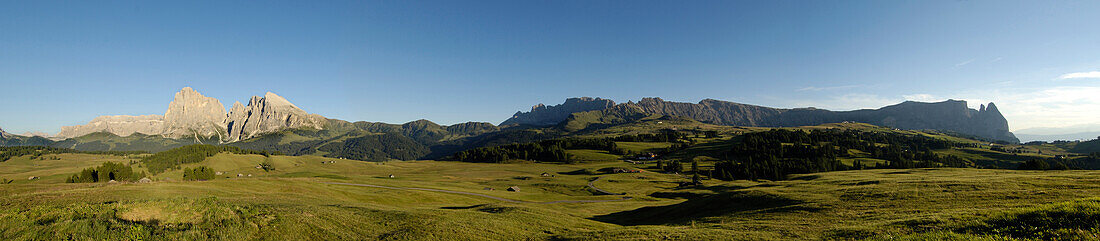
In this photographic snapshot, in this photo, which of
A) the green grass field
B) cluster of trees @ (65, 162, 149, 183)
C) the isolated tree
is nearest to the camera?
the green grass field

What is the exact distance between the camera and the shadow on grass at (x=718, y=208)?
121 feet

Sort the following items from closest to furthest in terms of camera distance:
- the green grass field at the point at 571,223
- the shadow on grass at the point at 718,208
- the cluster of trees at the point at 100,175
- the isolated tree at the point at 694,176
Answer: the green grass field at the point at 571,223 → the shadow on grass at the point at 718,208 → the cluster of trees at the point at 100,175 → the isolated tree at the point at 694,176

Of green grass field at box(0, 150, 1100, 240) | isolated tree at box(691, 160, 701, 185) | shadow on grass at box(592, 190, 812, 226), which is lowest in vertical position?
isolated tree at box(691, 160, 701, 185)

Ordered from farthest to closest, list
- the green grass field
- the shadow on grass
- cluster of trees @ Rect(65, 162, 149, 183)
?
cluster of trees @ Rect(65, 162, 149, 183)
the shadow on grass
the green grass field

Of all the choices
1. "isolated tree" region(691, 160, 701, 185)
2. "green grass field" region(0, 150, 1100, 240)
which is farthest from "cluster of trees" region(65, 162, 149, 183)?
"isolated tree" region(691, 160, 701, 185)

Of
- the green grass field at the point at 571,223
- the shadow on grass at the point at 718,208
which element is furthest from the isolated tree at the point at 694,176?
the green grass field at the point at 571,223

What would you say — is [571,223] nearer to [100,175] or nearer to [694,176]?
[694,176]

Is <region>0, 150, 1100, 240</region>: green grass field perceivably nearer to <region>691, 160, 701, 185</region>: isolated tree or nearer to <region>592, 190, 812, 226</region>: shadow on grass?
<region>592, 190, 812, 226</region>: shadow on grass

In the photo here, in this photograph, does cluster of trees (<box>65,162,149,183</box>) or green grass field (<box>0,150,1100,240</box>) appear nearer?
green grass field (<box>0,150,1100,240</box>)

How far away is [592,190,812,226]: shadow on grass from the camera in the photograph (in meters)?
36.8

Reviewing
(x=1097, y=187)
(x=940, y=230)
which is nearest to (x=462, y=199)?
(x=940, y=230)

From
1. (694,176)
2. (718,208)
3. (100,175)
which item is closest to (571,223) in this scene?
(718,208)

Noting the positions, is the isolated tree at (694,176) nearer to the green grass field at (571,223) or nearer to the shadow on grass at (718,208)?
the shadow on grass at (718,208)

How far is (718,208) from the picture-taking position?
41.8 metres
